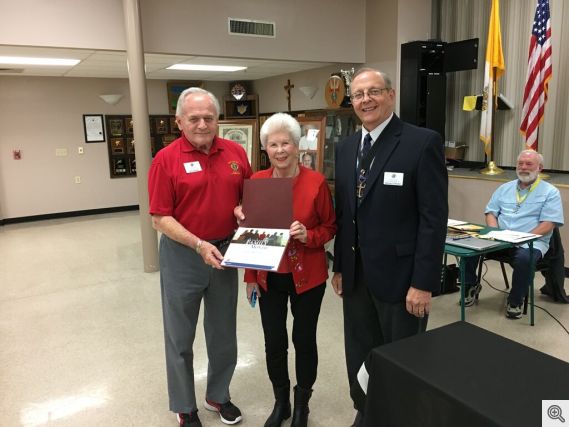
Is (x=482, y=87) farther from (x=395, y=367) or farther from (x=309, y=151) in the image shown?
(x=395, y=367)

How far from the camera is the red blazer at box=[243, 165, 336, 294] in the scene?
6.31ft

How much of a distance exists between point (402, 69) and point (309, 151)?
166 centimetres

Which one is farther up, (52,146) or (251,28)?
(251,28)

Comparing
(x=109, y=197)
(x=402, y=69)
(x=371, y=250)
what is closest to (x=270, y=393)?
(x=371, y=250)

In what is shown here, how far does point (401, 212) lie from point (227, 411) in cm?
140

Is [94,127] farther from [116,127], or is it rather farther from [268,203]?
[268,203]

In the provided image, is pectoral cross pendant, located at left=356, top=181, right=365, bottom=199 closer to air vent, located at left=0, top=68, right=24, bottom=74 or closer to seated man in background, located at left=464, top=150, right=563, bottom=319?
seated man in background, located at left=464, top=150, right=563, bottom=319

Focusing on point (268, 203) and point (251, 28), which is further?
Result: point (251, 28)

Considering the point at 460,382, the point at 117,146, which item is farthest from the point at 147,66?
the point at 460,382

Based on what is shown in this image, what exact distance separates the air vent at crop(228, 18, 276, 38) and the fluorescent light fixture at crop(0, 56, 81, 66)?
87.0 inches

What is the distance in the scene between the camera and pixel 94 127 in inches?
329

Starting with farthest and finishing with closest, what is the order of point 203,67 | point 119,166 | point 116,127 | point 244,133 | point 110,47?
point 119,166
point 116,127
point 203,67
point 244,133
point 110,47

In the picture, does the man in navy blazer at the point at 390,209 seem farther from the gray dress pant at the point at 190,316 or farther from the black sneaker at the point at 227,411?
the black sneaker at the point at 227,411

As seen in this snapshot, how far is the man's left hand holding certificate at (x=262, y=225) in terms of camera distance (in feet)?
5.74
